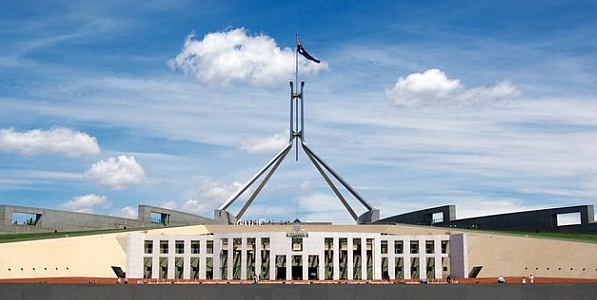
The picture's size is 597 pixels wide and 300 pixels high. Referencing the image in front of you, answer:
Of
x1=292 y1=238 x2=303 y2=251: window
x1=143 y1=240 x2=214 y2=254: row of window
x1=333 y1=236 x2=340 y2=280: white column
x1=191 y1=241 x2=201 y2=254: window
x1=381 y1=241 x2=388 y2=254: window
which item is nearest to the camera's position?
x1=292 y1=238 x2=303 y2=251: window

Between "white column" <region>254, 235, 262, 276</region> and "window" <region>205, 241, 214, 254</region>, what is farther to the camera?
"window" <region>205, 241, 214, 254</region>

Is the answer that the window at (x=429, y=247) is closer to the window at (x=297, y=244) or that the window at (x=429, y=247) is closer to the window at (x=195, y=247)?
the window at (x=297, y=244)

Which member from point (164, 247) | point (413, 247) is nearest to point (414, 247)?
point (413, 247)

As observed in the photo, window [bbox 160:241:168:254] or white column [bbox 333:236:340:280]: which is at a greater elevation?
window [bbox 160:241:168:254]

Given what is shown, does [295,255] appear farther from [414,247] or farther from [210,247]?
[414,247]

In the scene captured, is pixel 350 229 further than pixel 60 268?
Yes

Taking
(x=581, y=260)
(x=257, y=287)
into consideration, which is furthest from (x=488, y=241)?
(x=257, y=287)

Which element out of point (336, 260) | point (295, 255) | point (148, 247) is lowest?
point (336, 260)

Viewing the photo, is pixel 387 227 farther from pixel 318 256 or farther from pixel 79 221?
pixel 79 221

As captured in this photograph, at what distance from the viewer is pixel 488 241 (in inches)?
2072

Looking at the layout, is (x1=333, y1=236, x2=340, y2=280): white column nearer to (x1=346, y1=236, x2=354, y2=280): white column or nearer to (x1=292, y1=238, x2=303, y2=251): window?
(x1=346, y1=236, x2=354, y2=280): white column

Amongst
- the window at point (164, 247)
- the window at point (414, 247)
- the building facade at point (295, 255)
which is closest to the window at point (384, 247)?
the building facade at point (295, 255)

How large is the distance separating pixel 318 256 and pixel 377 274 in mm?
4836

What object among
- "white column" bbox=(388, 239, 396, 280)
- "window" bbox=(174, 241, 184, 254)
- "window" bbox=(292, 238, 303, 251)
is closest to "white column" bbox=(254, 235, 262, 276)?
"window" bbox=(292, 238, 303, 251)
